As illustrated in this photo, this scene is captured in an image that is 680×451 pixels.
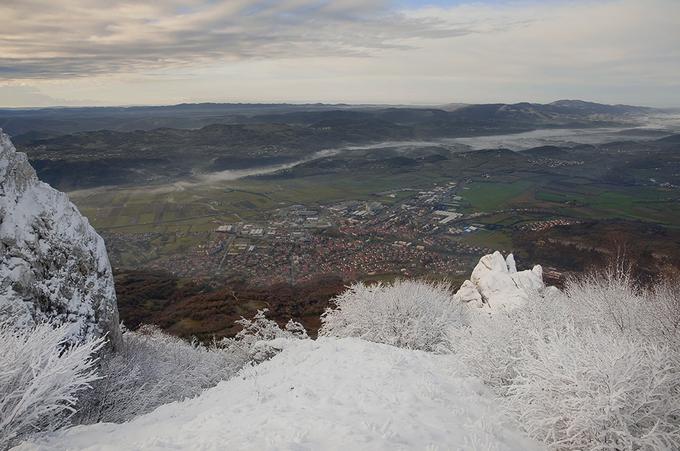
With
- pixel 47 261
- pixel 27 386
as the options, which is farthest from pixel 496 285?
pixel 27 386

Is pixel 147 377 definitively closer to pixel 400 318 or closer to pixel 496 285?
pixel 400 318

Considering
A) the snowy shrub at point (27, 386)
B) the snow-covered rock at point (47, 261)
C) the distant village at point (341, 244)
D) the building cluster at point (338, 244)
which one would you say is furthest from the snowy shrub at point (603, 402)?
the building cluster at point (338, 244)

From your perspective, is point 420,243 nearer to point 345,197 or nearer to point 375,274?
point 375,274

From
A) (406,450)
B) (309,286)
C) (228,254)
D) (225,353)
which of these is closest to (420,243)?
(309,286)

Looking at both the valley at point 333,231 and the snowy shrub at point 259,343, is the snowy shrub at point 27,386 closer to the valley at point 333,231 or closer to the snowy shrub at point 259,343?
the snowy shrub at point 259,343

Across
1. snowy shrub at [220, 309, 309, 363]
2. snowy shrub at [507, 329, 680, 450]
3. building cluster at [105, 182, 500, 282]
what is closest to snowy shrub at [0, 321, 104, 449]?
snowy shrub at [507, 329, 680, 450]
